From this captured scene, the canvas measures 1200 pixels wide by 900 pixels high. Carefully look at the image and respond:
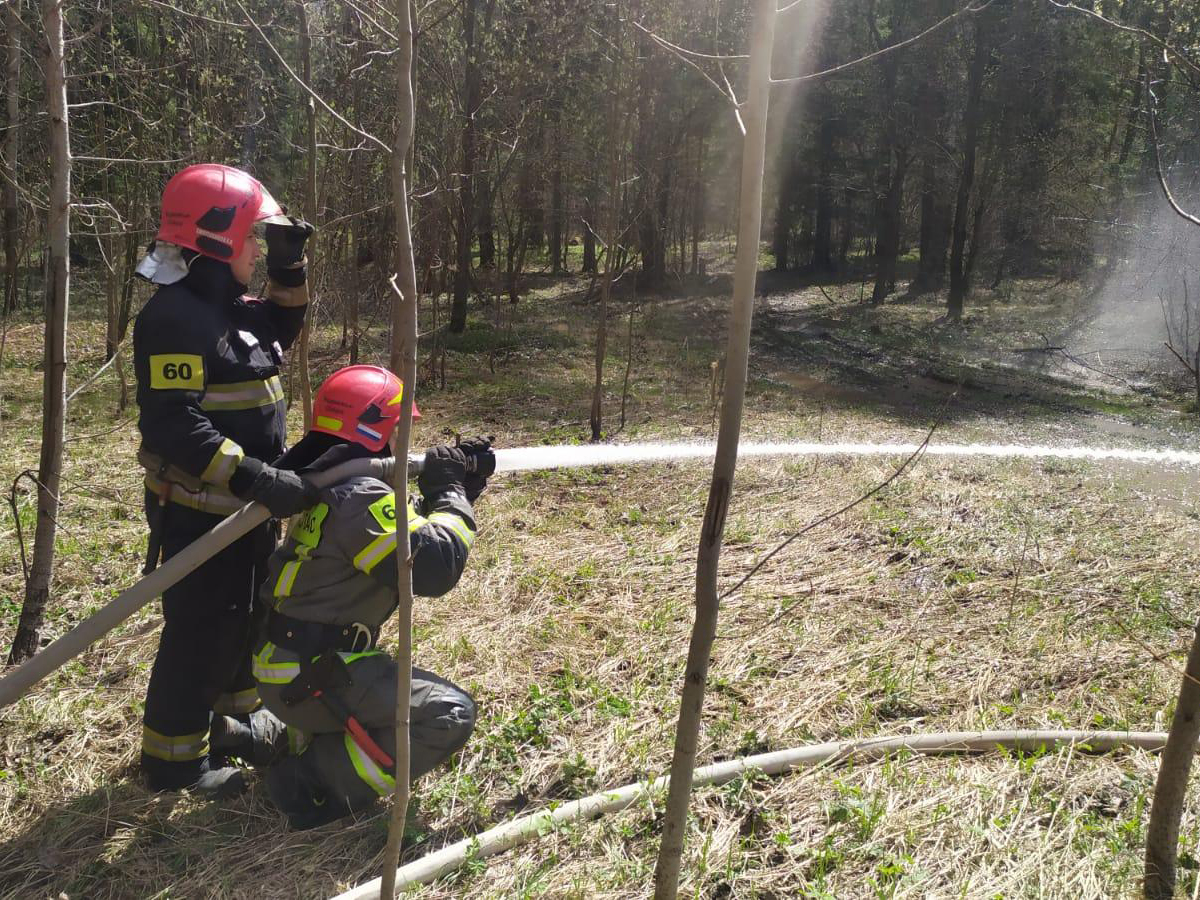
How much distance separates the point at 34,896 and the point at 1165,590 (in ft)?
18.1

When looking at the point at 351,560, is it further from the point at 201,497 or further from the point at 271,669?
the point at 201,497

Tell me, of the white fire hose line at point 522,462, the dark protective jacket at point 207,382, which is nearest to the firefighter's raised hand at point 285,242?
the dark protective jacket at point 207,382

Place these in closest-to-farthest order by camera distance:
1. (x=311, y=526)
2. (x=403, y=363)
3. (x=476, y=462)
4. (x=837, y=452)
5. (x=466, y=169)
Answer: (x=403, y=363), (x=311, y=526), (x=476, y=462), (x=837, y=452), (x=466, y=169)

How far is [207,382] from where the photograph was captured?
2.83m

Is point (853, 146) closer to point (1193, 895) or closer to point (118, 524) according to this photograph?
point (118, 524)

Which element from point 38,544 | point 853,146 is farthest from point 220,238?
point 853,146

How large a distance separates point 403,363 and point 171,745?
2046 mm

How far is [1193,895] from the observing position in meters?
2.48

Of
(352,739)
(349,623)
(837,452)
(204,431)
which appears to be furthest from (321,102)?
(837,452)

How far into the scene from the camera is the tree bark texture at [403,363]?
1.46m

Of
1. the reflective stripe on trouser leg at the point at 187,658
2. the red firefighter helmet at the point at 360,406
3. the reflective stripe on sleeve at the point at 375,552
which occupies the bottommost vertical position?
the reflective stripe on trouser leg at the point at 187,658

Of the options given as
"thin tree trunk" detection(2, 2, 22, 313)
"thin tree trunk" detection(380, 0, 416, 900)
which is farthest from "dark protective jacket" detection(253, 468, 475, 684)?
"thin tree trunk" detection(2, 2, 22, 313)

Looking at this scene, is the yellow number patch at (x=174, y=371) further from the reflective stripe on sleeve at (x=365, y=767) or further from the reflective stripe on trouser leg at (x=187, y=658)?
the reflective stripe on sleeve at (x=365, y=767)

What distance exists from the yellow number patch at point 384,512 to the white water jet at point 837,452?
3475 mm
